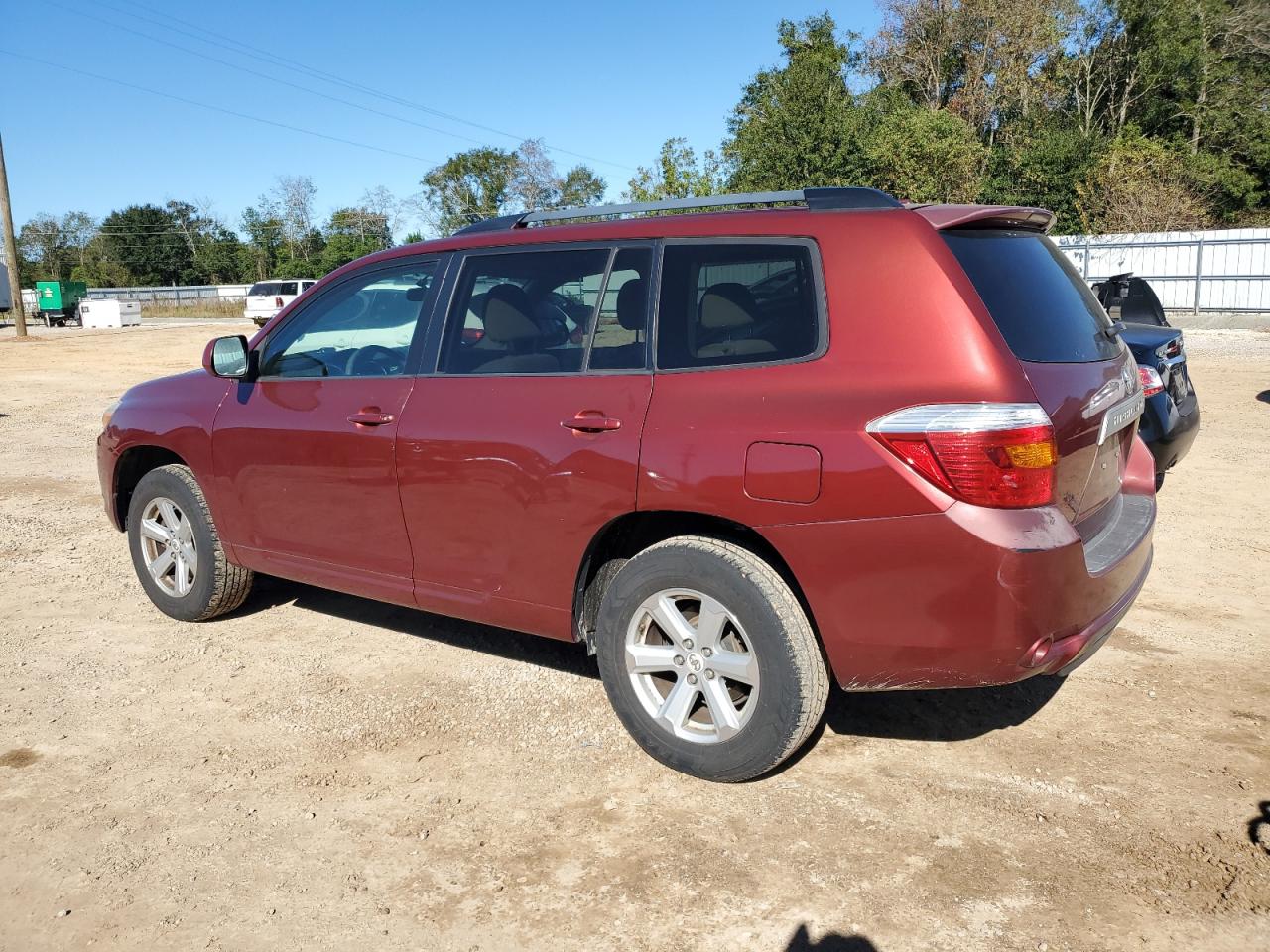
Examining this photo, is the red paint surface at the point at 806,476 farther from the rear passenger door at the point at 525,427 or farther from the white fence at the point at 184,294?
the white fence at the point at 184,294

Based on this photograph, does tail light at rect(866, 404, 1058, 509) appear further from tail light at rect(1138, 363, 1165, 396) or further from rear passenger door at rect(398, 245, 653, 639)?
tail light at rect(1138, 363, 1165, 396)

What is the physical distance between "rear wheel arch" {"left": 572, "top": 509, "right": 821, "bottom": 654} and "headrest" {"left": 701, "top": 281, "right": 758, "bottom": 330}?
0.64 metres

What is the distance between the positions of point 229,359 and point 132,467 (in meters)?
1.21

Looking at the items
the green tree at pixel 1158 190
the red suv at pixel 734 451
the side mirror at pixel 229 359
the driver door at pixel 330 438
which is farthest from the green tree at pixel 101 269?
the red suv at pixel 734 451

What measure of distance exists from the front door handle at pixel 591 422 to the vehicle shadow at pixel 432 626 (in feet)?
4.46

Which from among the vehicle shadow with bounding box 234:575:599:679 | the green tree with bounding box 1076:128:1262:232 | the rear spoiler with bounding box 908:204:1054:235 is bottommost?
the vehicle shadow with bounding box 234:575:599:679

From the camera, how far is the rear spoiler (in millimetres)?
3314

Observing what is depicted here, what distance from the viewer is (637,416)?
3521 millimetres

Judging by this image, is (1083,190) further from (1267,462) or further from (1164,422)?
(1164,422)

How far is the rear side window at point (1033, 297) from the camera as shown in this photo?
10.6 ft

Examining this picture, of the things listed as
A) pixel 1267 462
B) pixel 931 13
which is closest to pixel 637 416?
pixel 1267 462

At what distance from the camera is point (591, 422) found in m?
3.60

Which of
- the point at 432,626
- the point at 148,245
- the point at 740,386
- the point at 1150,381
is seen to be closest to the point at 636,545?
the point at 740,386

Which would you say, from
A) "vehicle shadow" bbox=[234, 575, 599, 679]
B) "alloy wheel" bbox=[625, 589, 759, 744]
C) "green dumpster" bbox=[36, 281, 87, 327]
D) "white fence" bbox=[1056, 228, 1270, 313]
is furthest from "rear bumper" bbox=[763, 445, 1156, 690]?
"green dumpster" bbox=[36, 281, 87, 327]
